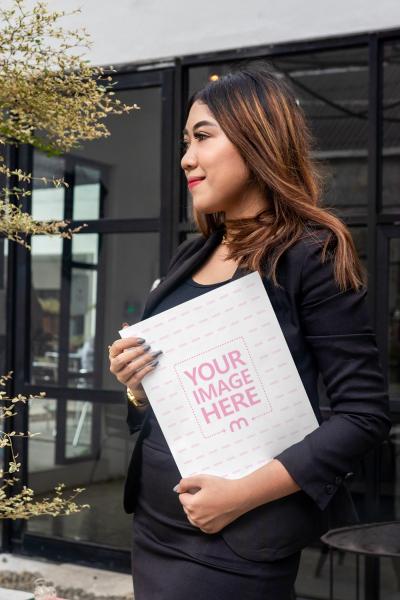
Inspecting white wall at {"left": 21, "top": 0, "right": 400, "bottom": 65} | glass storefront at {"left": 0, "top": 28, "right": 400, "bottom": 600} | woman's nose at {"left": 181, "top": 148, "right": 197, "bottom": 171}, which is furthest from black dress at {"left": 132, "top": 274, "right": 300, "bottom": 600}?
white wall at {"left": 21, "top": 0, "right": 400, "bottom": 65}

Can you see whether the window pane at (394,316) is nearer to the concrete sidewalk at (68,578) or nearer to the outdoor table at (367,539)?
the outdoor table at (367,539)

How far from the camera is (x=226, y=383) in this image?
1457 millimetres

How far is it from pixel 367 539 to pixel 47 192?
2637mm

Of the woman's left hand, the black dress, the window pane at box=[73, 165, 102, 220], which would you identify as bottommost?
the black dress

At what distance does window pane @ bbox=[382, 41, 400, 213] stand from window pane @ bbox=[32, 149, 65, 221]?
1792 mm

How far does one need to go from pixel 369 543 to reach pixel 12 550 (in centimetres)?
239

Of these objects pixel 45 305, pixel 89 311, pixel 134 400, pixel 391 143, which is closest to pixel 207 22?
pixel 391 143

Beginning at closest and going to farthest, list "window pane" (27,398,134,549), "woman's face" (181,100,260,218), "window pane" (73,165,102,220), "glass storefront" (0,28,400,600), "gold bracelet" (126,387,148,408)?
"woman's face" (181,100,260,218) < "gold bracelet" (126,387,148,408) < "glass storefront" (0,28,400,600) < "window pane" (27,398,134,549) < "window pane" (73,165,102,220)

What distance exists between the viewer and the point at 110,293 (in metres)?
4.70

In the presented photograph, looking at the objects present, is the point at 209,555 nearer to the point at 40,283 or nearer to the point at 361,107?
the point at 361,107

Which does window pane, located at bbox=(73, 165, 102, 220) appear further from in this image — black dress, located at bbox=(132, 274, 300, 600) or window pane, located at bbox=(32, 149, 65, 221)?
black dress, located at bbox=(132, 274, 300, 600)

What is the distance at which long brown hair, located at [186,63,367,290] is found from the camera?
1.45 m

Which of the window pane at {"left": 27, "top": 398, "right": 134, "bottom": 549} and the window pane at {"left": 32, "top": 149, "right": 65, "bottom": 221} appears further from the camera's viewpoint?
the window pane at {"left": 32, "top": 149, "right": 65, "bottom": 221}

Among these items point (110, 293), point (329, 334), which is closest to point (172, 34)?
point (110, 293)
